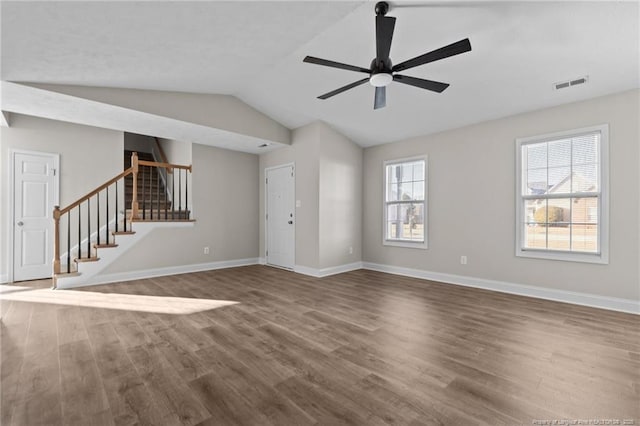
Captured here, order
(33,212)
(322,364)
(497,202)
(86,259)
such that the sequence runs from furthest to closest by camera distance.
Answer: (33,212) → (86,259) → (497,202) → (322,364)

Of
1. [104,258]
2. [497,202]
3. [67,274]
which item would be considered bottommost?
[67,274]

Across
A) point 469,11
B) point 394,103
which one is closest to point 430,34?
point 469,11

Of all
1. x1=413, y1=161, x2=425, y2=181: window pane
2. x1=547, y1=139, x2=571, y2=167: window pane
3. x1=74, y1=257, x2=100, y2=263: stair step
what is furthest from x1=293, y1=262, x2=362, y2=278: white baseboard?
x1=547, y1=139, x2=571, y2=167: window pane

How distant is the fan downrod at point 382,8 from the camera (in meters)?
2.49

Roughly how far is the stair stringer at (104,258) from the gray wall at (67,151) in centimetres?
124

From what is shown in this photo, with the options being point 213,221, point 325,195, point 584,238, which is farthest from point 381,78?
point 213,221

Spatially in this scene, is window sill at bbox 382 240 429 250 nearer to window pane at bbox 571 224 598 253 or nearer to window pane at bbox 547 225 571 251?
window pane at bbox 547 225 571 251

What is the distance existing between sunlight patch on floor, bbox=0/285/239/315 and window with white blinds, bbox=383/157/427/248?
10.8ft

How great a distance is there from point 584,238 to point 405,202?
2.53m

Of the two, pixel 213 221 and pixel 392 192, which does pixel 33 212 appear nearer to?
pixel 213 221

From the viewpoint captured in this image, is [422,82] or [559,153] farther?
[559,153]

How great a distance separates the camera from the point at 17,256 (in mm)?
4723

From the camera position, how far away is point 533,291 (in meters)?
3.97

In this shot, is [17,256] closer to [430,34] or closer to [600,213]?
[430,34]
